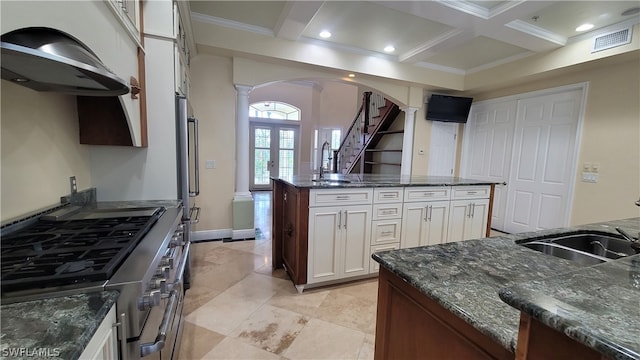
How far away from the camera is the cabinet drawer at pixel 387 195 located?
2.56m

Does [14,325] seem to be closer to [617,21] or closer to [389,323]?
[389,323]

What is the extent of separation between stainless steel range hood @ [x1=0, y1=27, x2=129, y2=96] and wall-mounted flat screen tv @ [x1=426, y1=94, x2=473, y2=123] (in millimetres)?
4787

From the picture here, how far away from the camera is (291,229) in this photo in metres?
2.54

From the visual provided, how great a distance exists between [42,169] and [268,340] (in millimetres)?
1613

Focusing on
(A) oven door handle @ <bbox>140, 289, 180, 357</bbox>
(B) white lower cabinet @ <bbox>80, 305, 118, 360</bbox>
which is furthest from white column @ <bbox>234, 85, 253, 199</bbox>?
(B) white lower cabinet @ <bbox>80, 305, 118, 360</bbox>

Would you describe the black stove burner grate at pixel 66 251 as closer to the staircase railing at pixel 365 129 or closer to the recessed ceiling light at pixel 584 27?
the recessed ceiling light at pixel 584 27

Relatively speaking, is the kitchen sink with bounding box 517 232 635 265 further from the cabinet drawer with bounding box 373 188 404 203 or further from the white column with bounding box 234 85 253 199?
the white column with bounding box 234 85 253 199

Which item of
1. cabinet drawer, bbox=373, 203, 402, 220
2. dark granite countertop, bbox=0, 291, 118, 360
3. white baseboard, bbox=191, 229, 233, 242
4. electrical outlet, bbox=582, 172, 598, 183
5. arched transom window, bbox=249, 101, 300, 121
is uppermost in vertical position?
arched transom window, bbox=249, 101, 300, 121

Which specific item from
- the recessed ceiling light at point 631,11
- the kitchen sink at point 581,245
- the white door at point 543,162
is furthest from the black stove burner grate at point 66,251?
the white door at point 543,162

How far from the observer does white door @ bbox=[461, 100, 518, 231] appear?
178 inches

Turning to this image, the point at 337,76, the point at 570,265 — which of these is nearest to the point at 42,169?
the point at 570,265

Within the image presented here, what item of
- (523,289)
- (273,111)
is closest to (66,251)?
(523,289)

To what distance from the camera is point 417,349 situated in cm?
91

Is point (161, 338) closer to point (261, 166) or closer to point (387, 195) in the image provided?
point (387, 195)
